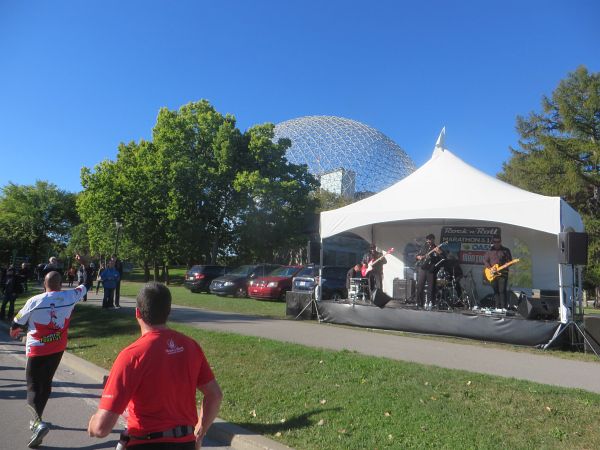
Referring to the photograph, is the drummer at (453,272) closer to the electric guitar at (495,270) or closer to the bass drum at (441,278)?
the bass drum at (441,278)

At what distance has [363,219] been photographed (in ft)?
41.9

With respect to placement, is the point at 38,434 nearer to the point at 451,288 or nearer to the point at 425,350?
the point at 425,350

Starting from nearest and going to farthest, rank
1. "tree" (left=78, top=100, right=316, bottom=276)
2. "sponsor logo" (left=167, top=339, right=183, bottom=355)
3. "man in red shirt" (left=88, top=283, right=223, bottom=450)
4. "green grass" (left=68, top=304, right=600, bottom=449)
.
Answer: "man in red shirt" (left=88, top=283, right=223, bottom=450)
"sponsor logo" (left=167, top=339, right=183, bottom=355)
"green grass" (left=68, top=304, right=600, bottom=449)
"tree" (left=78, top=100, right=316, bottom=276)

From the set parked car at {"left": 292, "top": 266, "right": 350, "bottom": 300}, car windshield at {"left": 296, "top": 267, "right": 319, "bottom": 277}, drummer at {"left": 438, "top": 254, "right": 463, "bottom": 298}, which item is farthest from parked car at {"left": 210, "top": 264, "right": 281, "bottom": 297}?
drummer at {"left": 438, "top": 254, "right": 463, "bottom": 298}

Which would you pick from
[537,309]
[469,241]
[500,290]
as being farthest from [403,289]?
[537,309]

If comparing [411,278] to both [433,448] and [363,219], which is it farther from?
[433,448]

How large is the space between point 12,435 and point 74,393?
188 centimetres

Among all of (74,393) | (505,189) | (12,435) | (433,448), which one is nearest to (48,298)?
(12,435)

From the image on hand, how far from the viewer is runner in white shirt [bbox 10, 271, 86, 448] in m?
4.89

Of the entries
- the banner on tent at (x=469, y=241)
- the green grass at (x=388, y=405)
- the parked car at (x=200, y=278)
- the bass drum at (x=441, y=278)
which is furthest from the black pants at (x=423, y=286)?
the parked car at (x=200, y=278)

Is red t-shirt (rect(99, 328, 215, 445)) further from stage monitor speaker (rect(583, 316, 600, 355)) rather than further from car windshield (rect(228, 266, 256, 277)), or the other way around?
car windshield (rect(228, 266, 256, 277))

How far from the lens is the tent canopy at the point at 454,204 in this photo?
33.2 ft

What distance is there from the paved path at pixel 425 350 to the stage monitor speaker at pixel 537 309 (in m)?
1.20

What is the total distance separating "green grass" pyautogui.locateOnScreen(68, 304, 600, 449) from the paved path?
32.9 inches
